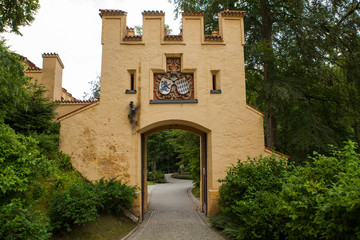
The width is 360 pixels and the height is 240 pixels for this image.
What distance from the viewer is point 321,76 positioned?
12297mm

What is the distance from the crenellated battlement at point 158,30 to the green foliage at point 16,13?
2.53 metres

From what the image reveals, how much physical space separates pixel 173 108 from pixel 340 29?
8.61 metres

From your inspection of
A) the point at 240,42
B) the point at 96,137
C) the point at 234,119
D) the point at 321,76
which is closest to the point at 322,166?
the point at 234,119

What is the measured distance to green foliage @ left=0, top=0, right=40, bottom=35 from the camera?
852 cm

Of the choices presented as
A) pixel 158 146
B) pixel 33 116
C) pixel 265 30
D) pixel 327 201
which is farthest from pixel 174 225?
pixel 158 146

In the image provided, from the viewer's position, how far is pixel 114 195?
28.2ft

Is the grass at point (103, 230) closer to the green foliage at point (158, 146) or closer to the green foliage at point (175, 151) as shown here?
the green foliage at point (175, 151)

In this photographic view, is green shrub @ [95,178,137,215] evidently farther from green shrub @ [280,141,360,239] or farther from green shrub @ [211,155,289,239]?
green shrub @ [280,141,360,239]

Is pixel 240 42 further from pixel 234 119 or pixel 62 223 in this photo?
pixel 62 223

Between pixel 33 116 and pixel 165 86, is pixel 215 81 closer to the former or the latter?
pixel 165 86

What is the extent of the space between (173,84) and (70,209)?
5851mm

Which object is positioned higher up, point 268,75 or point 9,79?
point 268,75

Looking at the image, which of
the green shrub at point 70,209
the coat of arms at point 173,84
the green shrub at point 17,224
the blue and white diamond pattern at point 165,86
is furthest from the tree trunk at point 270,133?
the green shrub at point 17,224

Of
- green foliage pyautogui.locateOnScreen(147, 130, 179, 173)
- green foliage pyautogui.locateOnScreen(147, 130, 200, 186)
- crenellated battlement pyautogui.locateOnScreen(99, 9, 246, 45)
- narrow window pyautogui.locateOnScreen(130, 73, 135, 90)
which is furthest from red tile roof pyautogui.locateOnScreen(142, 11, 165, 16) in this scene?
green foliage pyautogui.locateOnScreen(147, 130, 179, 173)
